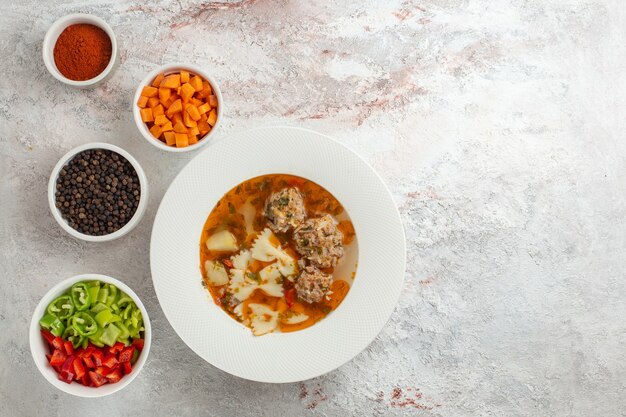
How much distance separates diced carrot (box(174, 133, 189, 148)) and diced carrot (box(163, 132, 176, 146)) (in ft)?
0.08

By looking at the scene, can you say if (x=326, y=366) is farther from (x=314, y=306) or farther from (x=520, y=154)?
(x=520, y=154)

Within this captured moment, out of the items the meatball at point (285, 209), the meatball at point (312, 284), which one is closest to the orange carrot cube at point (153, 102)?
the meatball at point (285, 209)

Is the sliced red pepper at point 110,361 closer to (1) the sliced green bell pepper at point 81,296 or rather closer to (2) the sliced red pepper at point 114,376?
(2) the sliced red pepper at point 114,376

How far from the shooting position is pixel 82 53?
10.3ft

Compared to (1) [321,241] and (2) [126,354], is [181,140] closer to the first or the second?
(1) [321,241]

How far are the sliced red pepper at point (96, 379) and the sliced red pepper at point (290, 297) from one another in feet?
3.33

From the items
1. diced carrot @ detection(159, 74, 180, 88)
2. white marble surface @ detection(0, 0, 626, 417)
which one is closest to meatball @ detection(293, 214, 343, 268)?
white marble surface @ detection(0, 0, 626, 417)

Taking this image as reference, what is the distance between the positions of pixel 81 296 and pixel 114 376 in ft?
1.44

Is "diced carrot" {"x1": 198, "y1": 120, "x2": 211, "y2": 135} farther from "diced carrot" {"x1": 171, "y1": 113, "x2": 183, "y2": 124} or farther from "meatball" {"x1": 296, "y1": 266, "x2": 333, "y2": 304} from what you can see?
"meatball" {"x1": 296, "y1": 266, "x2": 333, "y2": 304}

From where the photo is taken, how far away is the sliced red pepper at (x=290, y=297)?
2.96m

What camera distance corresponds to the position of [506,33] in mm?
3404

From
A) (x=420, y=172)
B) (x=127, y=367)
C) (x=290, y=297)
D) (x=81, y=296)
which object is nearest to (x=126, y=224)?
(x=81, y=296)

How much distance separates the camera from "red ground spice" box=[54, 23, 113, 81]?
10.3ft

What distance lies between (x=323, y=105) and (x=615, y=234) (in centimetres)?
188
